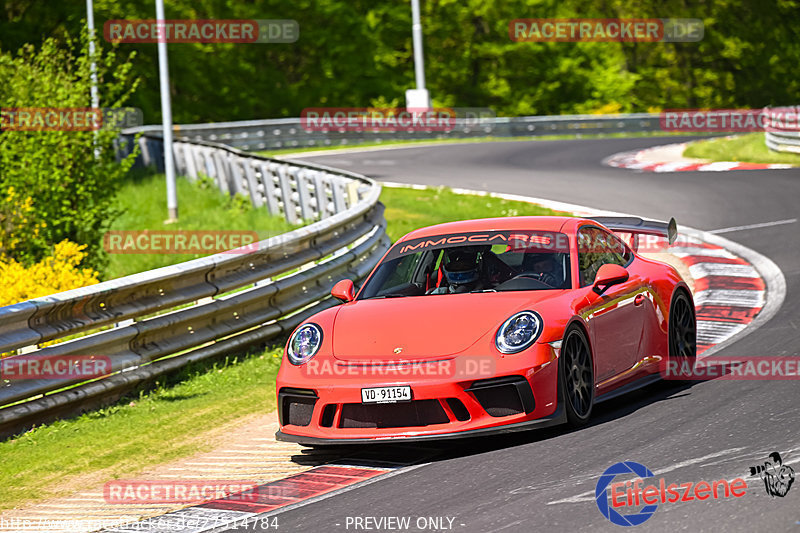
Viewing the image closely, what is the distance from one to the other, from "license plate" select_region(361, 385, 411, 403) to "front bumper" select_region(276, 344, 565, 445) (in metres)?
0.03

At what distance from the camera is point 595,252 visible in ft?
28.2

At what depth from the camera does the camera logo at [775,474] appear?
5562 mm

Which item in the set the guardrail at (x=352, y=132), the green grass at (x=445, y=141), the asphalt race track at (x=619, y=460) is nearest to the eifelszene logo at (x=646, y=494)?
the asphalt race track at (x=619, y=460)

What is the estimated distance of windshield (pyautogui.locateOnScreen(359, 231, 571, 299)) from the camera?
8148mm

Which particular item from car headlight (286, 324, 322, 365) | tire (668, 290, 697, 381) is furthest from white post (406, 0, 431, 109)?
car headlight (286, 324, 322, 365)

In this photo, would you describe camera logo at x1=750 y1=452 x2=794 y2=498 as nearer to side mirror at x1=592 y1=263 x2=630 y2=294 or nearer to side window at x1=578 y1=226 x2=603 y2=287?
side mirror at x1=592 y1=263 x2=630 y2=294

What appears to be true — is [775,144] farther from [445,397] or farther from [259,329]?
[445,397]

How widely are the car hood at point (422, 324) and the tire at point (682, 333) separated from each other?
1.53m

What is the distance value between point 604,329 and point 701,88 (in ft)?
199

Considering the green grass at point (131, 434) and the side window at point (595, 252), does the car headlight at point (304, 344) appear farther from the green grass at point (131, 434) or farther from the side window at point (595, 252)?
the side window at point (595, 252)

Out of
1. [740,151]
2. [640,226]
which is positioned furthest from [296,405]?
[740,151]

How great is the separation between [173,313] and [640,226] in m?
3.71

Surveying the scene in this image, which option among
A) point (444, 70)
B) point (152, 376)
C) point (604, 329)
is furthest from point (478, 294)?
point (444, 70)

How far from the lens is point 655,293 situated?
29.0ft
